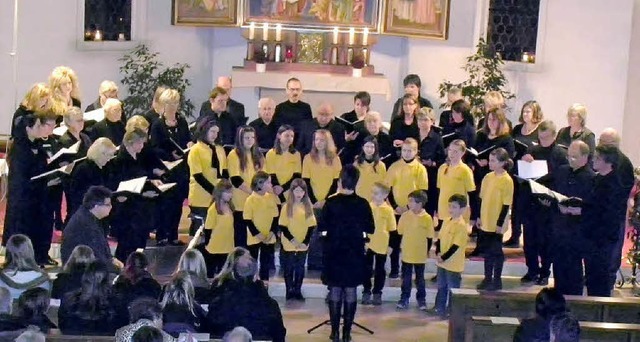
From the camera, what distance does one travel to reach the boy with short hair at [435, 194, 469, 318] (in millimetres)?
11312

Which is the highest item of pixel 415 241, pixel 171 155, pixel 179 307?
pixel 171 155

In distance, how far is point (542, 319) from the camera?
8281 mm

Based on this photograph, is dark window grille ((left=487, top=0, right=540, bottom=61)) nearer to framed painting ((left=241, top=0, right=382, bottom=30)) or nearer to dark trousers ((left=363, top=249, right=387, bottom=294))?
framed painting ((left=241, top=0, right=382, bottom=30))

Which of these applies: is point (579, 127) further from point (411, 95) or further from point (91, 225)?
point (91, 225)

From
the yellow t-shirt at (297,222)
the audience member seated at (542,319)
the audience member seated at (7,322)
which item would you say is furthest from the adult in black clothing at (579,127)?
the audience member seated at (7,322)

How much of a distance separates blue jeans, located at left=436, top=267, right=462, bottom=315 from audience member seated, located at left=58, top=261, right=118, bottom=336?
3.85 m

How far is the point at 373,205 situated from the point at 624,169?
2162 mm

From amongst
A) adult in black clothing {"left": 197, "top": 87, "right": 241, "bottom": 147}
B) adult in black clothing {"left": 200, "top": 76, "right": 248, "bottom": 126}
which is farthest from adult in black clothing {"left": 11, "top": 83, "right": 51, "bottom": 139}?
adult in black clothing {"left": 200, "top": 76, "right": 248, "bottom": 126}

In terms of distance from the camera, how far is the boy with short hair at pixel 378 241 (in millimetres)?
11498

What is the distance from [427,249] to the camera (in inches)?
464

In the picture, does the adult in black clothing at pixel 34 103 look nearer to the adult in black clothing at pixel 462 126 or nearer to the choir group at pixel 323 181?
the choir group at pixel 323 181

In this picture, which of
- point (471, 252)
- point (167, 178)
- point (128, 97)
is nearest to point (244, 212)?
point (167, 178)

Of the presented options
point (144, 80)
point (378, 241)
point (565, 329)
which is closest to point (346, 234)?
point (378, 241)

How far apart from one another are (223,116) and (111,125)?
3.84 ft
